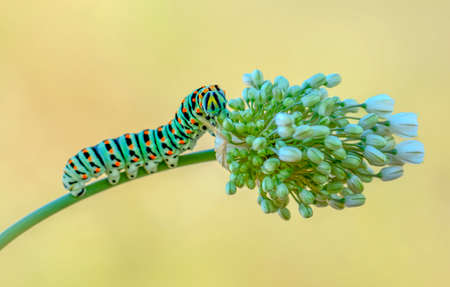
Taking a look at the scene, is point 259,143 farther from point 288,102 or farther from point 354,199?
point 354,199

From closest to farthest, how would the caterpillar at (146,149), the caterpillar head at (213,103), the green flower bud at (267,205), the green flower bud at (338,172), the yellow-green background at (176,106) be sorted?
the green flower bud at (338,172), the green flower bud at (267,205), the caterpillar head at (213,103), the caterpillar at (146,149), the yellow-green background at (176,106)

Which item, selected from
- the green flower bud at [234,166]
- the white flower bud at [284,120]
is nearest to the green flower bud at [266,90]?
the white flower bud at [284,120]

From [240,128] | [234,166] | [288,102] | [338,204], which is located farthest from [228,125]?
[338,204]

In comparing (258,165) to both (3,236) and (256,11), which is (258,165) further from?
(256,11)

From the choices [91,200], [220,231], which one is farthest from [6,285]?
[220,231]

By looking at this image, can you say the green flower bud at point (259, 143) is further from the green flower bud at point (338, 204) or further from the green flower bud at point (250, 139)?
the green flower bud at point (338, 204)

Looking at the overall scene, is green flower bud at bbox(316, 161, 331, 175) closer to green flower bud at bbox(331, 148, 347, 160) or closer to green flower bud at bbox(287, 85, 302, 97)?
green flower bud at bbox(331, 148, 347, 160)
